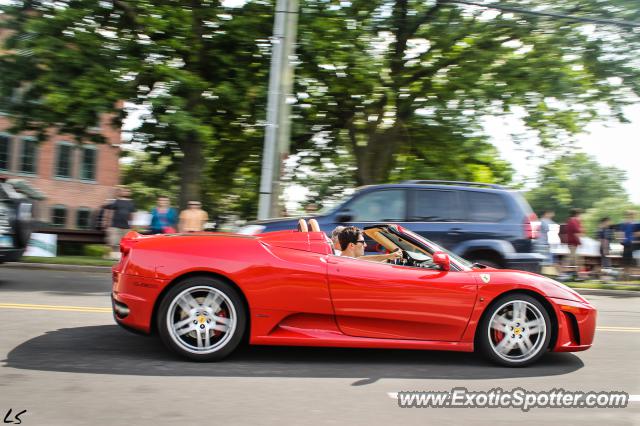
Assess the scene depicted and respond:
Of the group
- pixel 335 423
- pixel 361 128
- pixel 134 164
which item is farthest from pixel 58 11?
pixel 134 164

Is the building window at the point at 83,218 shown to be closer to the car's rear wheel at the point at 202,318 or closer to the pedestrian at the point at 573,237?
the pedestrian at the point at 573,237

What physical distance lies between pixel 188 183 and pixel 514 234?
401 inches

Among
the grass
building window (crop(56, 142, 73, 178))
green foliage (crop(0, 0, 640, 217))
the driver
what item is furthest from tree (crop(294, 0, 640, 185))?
building window (crop(56, 142, 73, 178))

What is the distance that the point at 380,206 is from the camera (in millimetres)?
9750

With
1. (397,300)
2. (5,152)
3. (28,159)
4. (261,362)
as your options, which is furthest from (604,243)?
(28,159)

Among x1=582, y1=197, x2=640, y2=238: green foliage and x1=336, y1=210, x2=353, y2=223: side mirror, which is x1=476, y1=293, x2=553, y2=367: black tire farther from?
x1=582, y1=197, x2=640, y2=238: green foliage

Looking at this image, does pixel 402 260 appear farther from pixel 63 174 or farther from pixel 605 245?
pixel 63 174

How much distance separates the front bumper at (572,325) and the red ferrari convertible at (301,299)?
0.10 meters

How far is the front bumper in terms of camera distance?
567 cm

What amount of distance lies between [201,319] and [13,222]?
20.1 feet

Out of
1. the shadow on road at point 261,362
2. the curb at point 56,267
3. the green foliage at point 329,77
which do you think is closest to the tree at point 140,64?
the green foliage at point 329,77

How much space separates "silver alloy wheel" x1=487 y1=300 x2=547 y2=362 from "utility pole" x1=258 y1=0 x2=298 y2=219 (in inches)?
279

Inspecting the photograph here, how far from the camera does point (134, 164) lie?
105 feet

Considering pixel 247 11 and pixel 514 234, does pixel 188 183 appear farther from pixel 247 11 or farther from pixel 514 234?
pixel 514 234
